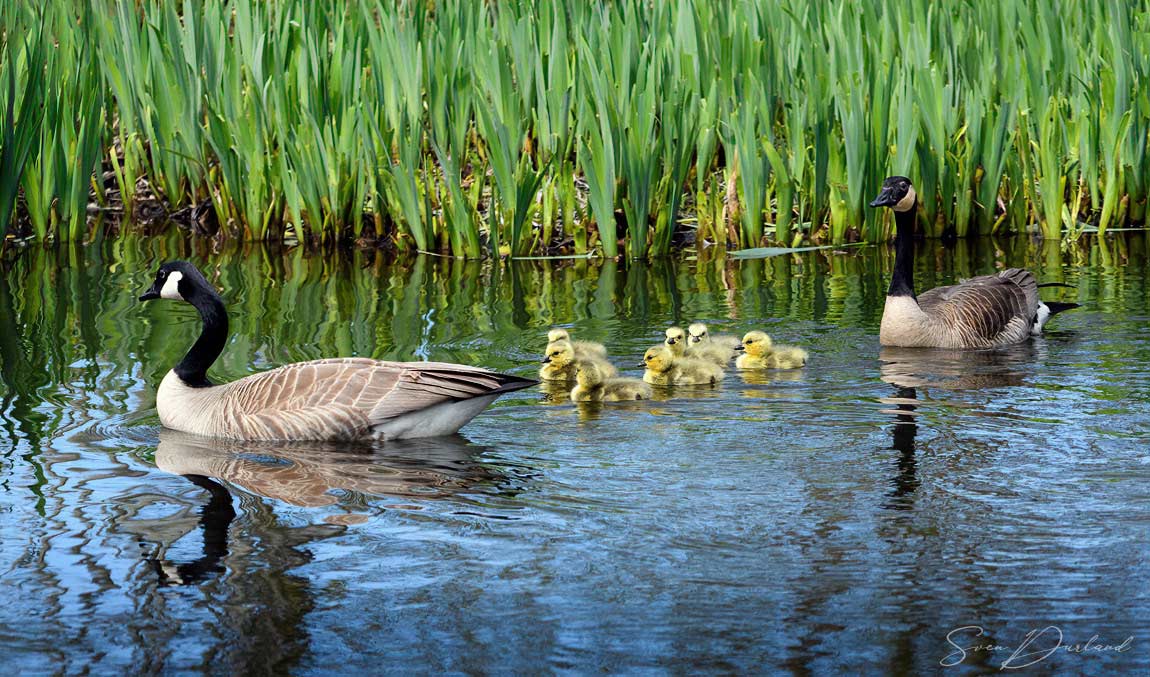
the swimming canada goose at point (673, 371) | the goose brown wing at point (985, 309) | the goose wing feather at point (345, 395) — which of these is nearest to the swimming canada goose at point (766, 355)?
the swimming canada goose at point (673, 371)

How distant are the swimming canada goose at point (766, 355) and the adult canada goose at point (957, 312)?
948mm

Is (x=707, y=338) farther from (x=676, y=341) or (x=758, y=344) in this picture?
(x=758, y=344)

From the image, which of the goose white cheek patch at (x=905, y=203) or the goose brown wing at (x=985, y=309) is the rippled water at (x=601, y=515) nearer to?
the goose brown wing at (x=985, y=309)

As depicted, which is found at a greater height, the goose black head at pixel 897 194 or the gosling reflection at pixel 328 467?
the goose black head at pixel 897 194

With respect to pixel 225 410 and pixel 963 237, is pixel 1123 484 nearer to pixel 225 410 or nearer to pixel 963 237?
pixel 225 410

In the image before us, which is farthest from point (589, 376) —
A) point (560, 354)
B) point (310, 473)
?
point (310, 473)

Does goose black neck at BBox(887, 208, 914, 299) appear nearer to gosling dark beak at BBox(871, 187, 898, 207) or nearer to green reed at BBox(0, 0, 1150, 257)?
gosling dark beak at BBox(871, 187, 898, 207)

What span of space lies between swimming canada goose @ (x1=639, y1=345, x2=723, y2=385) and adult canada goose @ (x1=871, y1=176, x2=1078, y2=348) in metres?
1.51

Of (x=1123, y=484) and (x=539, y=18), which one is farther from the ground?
(x=539, y=18)

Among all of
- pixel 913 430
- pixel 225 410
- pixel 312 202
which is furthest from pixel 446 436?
Answer: pixel 312 202

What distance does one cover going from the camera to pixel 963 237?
1324 cm

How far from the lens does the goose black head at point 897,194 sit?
388 inches

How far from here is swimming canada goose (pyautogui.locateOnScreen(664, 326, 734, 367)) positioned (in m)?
8.70

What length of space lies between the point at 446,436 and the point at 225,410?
1.06m
